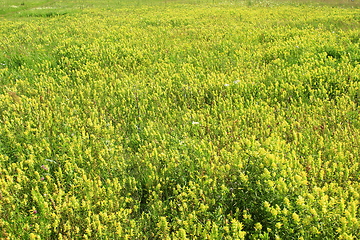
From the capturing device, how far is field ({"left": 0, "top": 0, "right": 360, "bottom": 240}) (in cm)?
232

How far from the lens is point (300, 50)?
611 centimetres

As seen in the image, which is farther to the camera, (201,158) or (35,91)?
(35,91)

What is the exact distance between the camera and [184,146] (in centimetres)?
311

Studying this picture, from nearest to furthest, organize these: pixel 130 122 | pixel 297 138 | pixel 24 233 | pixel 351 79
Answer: pixel 24 233 < pixel 297 138 < pixel 130 122 < pixel 351 79

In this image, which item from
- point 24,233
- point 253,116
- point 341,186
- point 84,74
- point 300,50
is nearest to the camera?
point 24,233

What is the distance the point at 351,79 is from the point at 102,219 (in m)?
4.17

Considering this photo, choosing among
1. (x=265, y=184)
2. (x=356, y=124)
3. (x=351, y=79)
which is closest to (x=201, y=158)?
(x=265, y=184)

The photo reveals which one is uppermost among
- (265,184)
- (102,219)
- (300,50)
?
(300,50)

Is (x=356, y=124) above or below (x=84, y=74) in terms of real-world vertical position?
below

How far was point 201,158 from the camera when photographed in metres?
2.94

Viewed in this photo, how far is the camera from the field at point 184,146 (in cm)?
232

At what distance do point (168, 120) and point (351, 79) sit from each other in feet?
9.64

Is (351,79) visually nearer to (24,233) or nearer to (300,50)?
(300,50)

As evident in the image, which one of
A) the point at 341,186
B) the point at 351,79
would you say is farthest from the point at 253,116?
the point at 351,79
